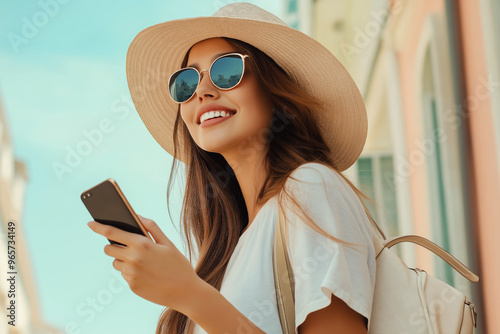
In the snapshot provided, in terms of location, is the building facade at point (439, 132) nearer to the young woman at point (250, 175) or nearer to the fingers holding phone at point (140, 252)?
the young woman at point (250, 175)

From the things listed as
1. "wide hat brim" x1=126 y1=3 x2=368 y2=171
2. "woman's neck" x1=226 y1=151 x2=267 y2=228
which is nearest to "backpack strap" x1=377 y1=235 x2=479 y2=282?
"woman's neck" x1=226 y1=151 x2=267 y2=228

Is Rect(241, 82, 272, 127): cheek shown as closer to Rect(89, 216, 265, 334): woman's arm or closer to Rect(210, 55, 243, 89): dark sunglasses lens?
Rect(210, 55, 243, 89): dark sunglasses lens

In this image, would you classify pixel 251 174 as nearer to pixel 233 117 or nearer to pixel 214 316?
pixel 233 117

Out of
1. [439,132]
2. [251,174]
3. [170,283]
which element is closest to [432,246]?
[251,174]

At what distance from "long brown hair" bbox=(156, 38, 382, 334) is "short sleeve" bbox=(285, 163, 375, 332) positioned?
110 millimetres

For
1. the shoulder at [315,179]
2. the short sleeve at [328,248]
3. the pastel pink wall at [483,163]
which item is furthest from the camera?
the pastel pink wall at [483,163]

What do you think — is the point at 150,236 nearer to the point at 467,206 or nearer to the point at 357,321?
the point at 357,321

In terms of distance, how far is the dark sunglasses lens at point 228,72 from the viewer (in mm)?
2008

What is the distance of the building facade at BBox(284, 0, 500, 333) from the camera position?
3748mm

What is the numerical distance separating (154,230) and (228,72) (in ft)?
2.23

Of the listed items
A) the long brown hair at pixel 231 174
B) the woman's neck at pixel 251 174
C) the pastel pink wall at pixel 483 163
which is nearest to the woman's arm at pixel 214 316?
the long brown hair at pixel 231 174

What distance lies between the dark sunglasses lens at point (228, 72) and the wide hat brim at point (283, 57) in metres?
0.13

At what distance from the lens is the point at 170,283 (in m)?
1.45

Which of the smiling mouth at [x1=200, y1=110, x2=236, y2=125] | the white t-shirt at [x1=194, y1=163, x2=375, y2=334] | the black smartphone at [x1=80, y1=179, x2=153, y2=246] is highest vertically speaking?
the smiling mouth at [x1=200, y1=110, x2=236, y2=125]
